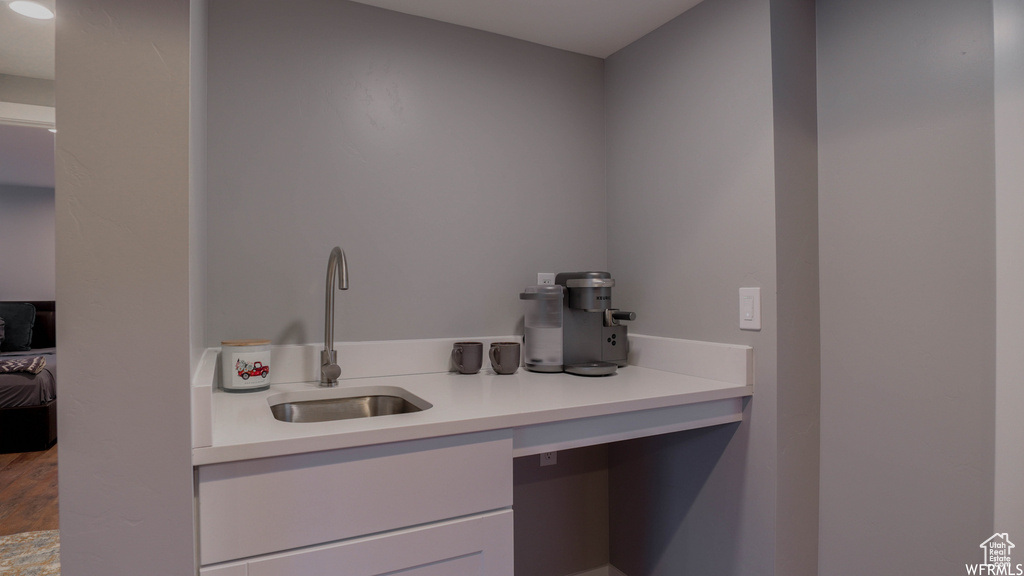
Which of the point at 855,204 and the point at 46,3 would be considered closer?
the point at 855,204

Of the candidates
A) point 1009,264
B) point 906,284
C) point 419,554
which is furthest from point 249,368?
point 1009,264

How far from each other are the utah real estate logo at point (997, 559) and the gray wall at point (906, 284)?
20mm

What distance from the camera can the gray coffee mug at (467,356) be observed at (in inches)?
66.9

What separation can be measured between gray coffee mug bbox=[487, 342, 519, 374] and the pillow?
16.7ft

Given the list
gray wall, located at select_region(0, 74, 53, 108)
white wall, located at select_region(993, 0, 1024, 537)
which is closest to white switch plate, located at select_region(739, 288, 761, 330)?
white wall, located at select_region(993, 0, 1024, 537)

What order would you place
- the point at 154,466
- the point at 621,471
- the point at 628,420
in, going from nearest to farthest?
the point at 154,466, the point at 628,420, the point at 621,471

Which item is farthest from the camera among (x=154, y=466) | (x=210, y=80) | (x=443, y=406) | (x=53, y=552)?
(x=53, y=552)

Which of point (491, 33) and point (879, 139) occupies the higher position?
point (491, 33)

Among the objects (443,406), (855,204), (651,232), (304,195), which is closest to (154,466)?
(443,406)

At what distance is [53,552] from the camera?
2.35m

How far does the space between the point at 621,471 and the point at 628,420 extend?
74 centimetres

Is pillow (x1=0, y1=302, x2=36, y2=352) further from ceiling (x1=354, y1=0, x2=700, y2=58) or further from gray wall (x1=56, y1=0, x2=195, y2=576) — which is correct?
gray wall (x1=56, y1=0, x2=195, y2=576)

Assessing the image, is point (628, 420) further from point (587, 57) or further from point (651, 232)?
point (587, 57)

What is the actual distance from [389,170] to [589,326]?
83cm
